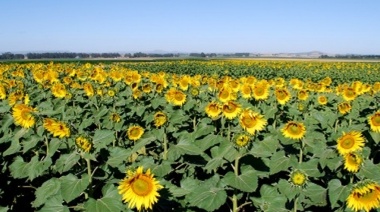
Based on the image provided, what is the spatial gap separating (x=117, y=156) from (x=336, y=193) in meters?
1.86

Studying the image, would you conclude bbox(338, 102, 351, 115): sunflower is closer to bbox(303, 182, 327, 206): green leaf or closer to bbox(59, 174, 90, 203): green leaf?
bbox(303, 182, 327, 206): green leaf

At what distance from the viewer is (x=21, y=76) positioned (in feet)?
39.1

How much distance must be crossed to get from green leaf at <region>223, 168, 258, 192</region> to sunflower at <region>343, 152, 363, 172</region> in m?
0.77

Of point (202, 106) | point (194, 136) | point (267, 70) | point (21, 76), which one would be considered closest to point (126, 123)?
point (202, 106)

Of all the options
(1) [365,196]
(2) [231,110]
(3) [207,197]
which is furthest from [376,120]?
(3) [207,197]

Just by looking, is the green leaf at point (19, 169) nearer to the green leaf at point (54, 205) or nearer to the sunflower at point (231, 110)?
the green leaf at point (54, 205)

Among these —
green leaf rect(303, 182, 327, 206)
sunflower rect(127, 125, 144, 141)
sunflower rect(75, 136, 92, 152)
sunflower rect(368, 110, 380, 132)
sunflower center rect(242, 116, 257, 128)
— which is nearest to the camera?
sunflower rect(75, 136, 92, 152)

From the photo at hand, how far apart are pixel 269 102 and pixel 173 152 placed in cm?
326

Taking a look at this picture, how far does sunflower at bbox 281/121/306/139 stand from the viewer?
157 inches

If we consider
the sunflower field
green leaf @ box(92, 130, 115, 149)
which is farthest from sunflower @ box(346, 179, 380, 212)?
green leaf @ box(92, 130, 115, 149)

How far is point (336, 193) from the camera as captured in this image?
3.10m

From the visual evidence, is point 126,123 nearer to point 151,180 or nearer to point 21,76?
point 151,180

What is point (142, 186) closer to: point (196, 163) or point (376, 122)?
point (196, 163)

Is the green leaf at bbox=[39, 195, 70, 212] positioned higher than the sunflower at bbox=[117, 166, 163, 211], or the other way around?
the sunflower at bbox=[117, 166, 163, 211]
